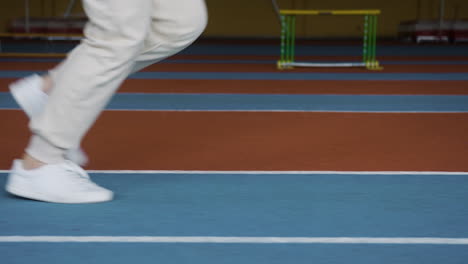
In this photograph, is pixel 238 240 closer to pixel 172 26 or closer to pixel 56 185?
pixel 56 185

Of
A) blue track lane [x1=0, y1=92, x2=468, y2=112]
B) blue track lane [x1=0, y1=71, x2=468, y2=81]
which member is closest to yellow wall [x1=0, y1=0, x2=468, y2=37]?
blue track lane [x1=0, y1=71, x2=468, y2=81]

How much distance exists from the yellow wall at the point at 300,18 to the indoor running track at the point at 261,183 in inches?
576

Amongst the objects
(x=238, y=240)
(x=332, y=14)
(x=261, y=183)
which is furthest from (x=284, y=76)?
(x=238, y=240)

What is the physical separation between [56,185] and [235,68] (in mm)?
7540

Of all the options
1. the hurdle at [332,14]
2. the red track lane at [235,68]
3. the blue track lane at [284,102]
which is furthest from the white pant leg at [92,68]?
the red track lane at [235,68]

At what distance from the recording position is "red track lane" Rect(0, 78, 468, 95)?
7.08 meters

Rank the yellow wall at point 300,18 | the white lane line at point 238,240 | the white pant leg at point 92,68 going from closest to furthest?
1. the white lane line at point 238,240
2. the white pant leg at point 92,68
3. the yellow wall at point 300,18

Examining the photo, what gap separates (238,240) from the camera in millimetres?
2270

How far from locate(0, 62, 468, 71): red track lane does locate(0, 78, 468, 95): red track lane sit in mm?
1634

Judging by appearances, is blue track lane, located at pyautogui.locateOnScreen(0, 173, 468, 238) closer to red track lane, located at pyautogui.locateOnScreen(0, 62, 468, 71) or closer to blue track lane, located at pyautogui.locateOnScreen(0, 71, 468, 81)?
blue track lane, located at pyautogui.locateOnScreen(0, 71, 468, 81)

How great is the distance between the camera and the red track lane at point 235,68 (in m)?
9.77

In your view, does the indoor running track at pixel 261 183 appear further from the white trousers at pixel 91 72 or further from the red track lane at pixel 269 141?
the white trousers at pixel 91 72

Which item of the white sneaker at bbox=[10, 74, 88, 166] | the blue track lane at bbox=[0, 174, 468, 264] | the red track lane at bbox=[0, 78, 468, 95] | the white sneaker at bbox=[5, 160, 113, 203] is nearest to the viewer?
the blue track lane at bbox=[0, 174, 468, 264]

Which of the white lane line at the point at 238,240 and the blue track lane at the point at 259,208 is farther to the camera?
the blue track lane at the point at 259,208
